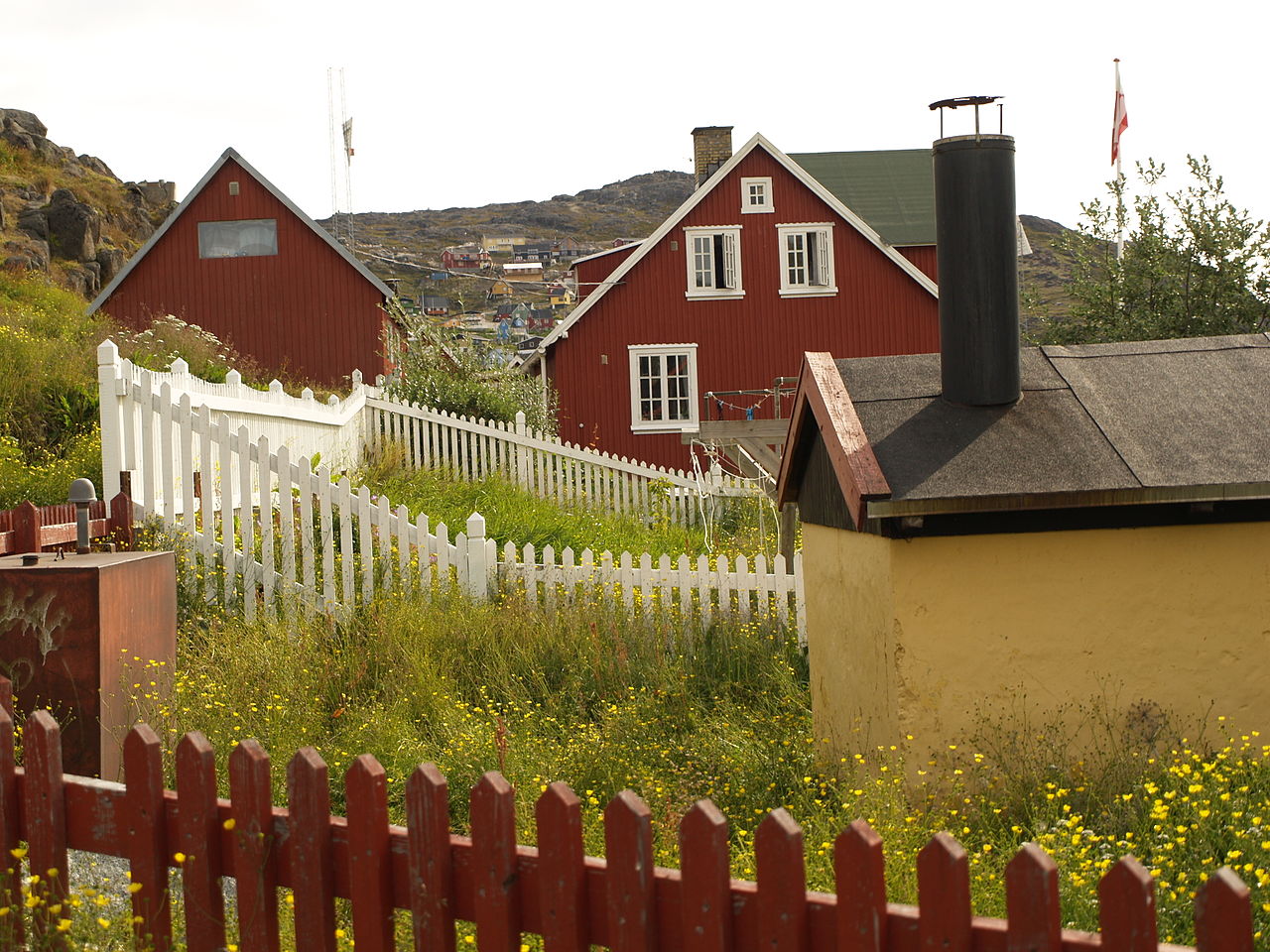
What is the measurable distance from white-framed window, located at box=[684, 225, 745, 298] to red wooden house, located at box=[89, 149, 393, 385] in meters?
6.16

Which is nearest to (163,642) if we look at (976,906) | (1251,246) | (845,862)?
(976,906)

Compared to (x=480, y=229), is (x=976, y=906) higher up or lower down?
lower down

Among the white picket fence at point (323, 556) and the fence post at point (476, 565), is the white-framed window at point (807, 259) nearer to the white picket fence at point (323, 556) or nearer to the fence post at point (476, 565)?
the white picket fence at point (323, 556)

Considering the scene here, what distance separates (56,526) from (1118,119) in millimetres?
23117

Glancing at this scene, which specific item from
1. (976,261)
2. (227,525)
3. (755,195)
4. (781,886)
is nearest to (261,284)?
(755,195)

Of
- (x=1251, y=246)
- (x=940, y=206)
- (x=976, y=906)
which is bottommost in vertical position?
(x=976, y=906)

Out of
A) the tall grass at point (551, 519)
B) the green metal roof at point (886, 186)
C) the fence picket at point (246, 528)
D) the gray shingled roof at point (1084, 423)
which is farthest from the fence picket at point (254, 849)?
the green metal roof at point (886, 186)

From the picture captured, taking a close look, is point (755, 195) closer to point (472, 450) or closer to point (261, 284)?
point (261, 284)

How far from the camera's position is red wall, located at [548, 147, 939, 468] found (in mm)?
25016

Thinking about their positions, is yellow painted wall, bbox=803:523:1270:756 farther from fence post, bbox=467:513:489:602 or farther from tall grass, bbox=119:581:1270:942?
fence post, bbox=467:513:489:602

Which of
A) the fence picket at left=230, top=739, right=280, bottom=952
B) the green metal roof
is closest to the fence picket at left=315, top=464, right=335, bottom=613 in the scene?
Result: the fence picket at left=230, top=739, right=280, bottom=952

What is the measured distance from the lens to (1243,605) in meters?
5.37

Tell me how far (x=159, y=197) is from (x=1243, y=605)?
4904 centimetres

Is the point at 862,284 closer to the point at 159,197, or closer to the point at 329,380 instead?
the point at 329,380
